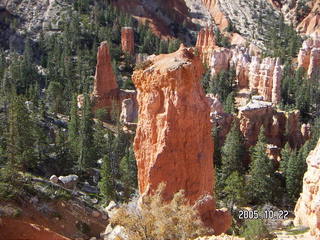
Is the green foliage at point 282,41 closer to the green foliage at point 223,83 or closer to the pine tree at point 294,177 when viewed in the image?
the green foliage at point 223,83

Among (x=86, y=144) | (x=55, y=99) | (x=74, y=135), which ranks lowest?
(x=86, y=144)

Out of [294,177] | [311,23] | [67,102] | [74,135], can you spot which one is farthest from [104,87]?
[311,23]

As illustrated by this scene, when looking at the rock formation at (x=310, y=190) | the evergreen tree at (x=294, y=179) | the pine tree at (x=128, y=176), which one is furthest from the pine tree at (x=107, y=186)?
the evergreen tree at (x=294, y=179)

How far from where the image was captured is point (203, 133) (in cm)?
2222

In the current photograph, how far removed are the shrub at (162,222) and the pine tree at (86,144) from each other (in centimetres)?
→ 2661

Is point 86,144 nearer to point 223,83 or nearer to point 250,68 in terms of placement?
point 223,83

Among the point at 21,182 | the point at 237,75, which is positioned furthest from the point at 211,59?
the point at 21,182

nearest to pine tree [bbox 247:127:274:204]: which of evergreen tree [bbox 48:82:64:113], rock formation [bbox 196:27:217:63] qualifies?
evergreen tree [bbox 48:82:64:113]

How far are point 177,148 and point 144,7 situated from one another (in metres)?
106

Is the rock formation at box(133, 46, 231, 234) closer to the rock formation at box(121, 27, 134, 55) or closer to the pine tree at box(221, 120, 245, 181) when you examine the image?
the pine tree at box(221, 120, 245, 181)

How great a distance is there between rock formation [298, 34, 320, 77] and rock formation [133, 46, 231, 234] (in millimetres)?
71000
